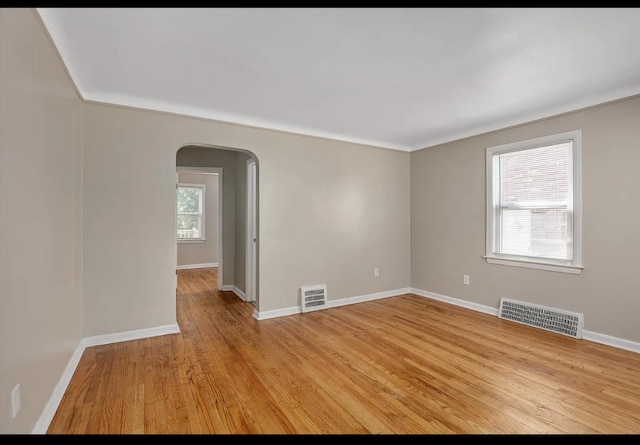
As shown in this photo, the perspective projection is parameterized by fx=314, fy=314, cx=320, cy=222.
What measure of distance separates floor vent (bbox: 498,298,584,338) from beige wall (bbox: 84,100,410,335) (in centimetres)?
166

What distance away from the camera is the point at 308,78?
270 cm

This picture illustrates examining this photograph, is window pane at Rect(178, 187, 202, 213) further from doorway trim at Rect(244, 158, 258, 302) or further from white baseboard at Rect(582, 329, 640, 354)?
white baseboard at Rect(582, 329, 640, 354)

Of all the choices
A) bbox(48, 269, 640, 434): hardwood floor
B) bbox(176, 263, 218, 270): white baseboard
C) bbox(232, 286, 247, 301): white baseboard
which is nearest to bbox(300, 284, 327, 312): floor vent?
bbox(48, 269, 640, 434): hardwood floor

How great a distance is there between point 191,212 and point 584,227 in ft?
25.1

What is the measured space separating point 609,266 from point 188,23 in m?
4.19

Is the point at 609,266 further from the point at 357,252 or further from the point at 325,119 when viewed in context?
the point at 325,119

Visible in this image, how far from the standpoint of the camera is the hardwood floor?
6.28ft

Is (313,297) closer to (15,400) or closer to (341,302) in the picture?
(341,302)

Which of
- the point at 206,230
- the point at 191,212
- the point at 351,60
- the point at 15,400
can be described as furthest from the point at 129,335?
the point at 191,212

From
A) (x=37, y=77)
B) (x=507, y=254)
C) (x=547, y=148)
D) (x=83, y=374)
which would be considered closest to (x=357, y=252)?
(x=507, y=254)

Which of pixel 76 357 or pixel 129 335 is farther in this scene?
pixel 129 335

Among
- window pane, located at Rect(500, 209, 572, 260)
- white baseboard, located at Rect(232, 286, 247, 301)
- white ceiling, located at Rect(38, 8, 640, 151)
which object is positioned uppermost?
white ceiling, located at Rect(38, 8, 640, 151)

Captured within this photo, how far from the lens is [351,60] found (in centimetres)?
240

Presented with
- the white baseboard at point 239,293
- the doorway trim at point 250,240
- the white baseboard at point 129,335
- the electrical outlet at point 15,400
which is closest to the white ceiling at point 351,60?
the doorway trim at point 250,240
